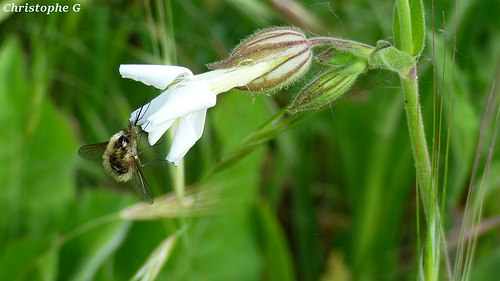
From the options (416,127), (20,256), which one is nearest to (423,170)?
(416,127)

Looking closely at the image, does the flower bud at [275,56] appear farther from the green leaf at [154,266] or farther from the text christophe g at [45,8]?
the text christophe g at [45,8]

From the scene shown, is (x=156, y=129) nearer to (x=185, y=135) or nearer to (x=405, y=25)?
(x=185, y=135)

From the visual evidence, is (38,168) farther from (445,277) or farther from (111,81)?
(445,277)

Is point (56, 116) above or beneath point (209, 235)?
above

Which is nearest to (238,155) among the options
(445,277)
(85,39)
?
(445,277)

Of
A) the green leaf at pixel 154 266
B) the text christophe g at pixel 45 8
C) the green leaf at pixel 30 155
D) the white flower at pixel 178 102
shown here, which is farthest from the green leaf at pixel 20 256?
the white flower at pixel 178 102

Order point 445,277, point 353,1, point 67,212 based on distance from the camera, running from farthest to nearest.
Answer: point 353,1 → point 67,212 → point 445,277

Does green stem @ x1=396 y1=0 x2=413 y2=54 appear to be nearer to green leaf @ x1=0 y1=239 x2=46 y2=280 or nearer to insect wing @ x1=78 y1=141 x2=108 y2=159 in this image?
insect wing @ x1=78 y1=141 x2=108 y2=159
